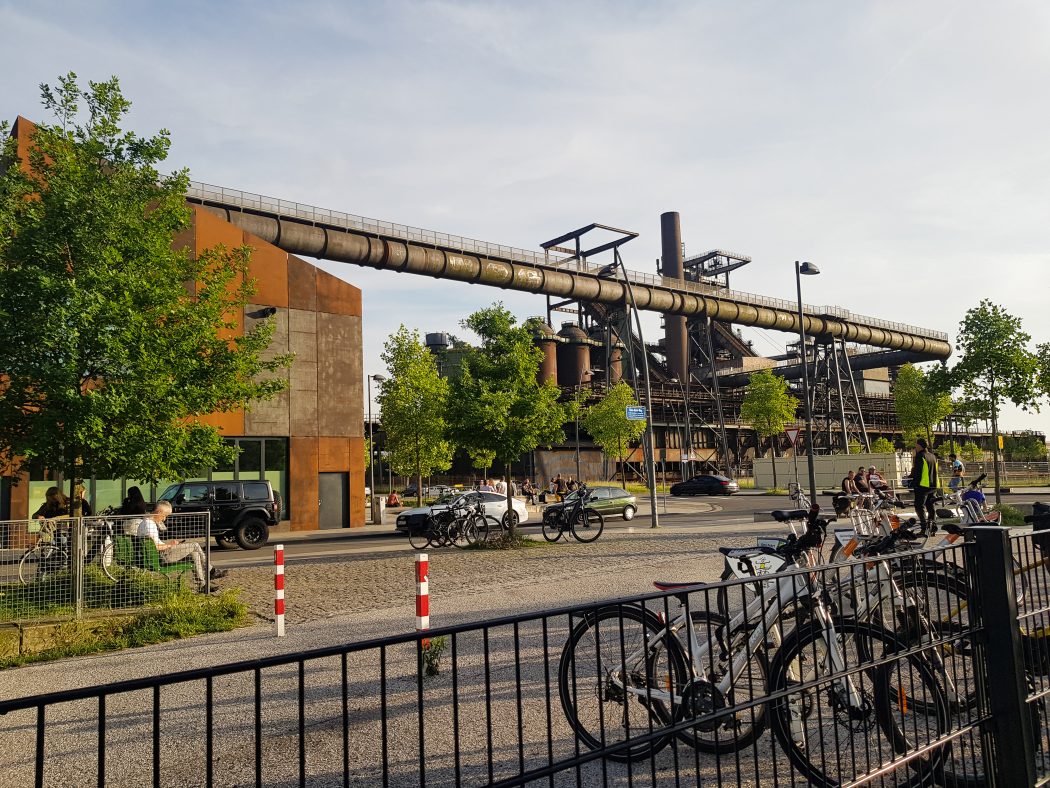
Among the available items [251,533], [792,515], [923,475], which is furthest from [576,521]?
[792,515]

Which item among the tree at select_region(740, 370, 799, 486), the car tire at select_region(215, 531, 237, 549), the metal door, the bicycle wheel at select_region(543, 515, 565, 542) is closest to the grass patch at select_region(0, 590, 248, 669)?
the bicycle wheel at select_region(543, 515, 565, 542)

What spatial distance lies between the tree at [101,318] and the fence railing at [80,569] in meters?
1.39

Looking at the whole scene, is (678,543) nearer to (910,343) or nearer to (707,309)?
(707,309)

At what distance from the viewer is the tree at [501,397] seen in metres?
17.2

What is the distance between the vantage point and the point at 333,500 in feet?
86.9

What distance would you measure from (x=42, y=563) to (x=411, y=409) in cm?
2438

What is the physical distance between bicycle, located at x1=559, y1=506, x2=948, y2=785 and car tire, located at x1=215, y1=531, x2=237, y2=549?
17.6 meters

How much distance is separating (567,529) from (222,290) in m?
9.40

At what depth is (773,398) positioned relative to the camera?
161ft

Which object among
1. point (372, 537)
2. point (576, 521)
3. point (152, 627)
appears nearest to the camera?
point (152, 627)

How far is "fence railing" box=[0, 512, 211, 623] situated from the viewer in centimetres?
855

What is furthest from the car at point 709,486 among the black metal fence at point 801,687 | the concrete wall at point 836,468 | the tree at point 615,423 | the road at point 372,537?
the black metal fence at point 801,687

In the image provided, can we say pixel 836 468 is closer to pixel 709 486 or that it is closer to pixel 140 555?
pixel 709 486

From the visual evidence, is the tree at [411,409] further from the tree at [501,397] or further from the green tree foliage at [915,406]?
the green tree foliage at [915,406]
